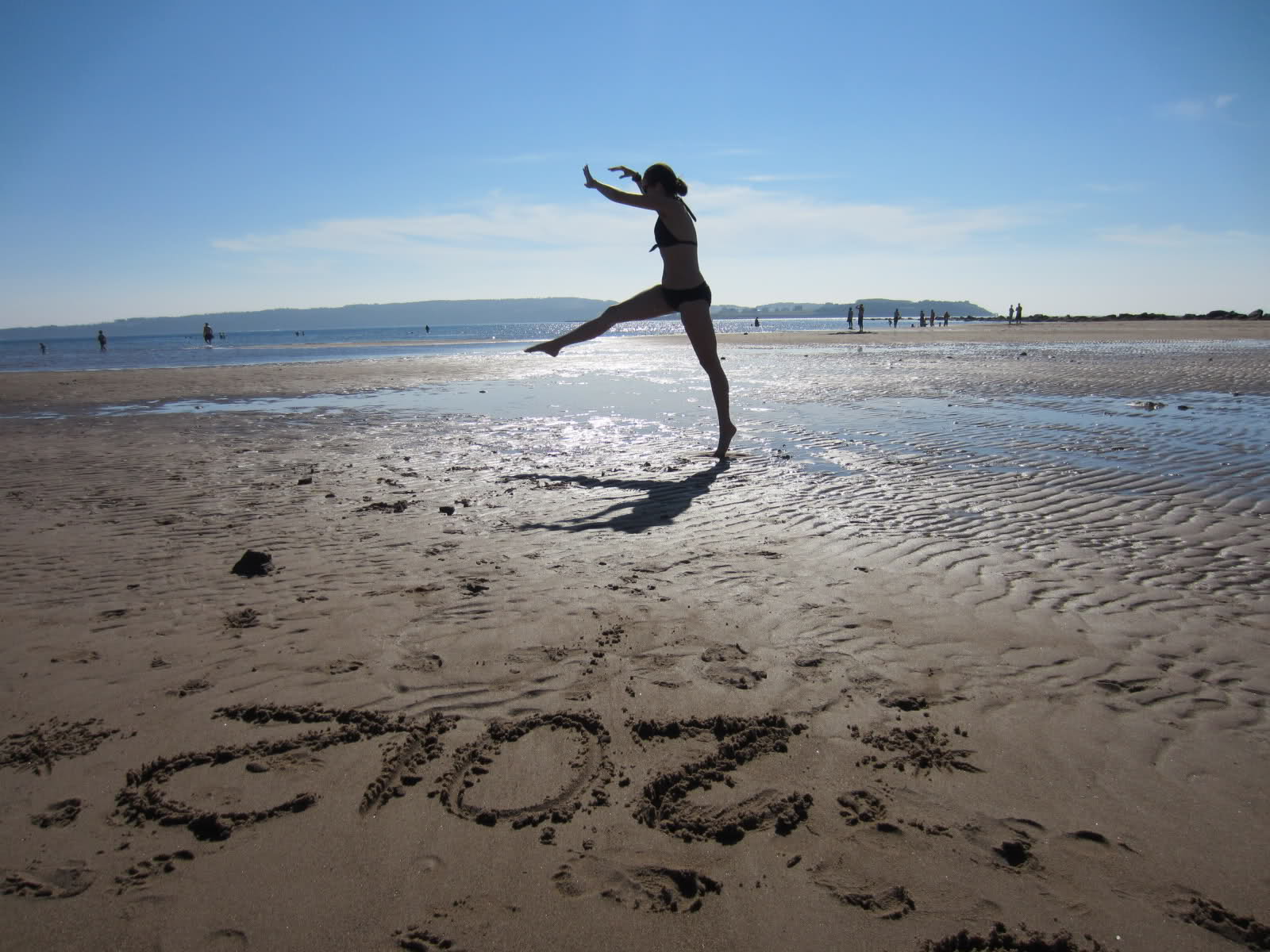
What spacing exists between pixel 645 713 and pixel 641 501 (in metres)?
3.29

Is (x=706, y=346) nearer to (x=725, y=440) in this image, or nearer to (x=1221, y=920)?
(x=725, y=440)

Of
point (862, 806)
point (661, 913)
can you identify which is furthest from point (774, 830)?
point (661, 913)

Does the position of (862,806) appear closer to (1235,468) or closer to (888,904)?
(888,904)

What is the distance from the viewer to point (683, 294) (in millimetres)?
8008

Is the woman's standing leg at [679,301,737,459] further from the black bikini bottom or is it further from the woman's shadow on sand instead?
the woman's shadow on sand

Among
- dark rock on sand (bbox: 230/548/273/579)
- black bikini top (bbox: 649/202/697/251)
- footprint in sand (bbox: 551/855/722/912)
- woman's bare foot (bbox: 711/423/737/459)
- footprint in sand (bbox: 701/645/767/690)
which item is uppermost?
black bikini top (bbox: 649/202/697/251)

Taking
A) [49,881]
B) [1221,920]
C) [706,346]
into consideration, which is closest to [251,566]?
[49,881]

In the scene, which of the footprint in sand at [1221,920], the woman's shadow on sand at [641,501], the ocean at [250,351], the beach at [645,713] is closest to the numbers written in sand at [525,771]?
the beach at [645,713]

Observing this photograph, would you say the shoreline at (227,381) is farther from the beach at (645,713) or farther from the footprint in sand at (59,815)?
the footprint in sand at (59,815)

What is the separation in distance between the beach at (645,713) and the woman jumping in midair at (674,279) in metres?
1.99

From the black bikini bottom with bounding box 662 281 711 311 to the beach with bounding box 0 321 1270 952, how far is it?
2590 millimetres

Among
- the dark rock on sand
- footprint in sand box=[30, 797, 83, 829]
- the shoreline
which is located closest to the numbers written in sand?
footprint in sand box=[30, 797, 83, 829]

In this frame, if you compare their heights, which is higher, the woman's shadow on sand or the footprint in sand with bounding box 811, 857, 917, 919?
the woman's shadow on sand

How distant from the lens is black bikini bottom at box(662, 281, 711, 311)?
26.3ft
